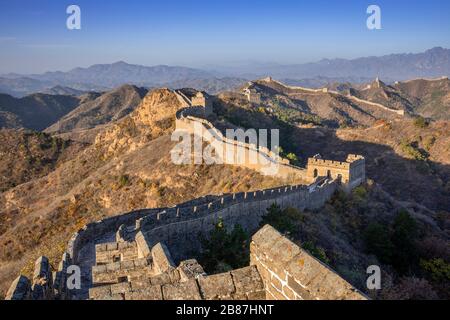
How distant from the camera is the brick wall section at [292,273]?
457cm

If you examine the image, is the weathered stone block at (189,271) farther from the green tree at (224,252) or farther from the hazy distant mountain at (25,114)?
the hazy distant mountain at (25,114)

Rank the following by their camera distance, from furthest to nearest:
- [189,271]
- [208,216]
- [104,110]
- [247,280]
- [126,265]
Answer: [104,110] < [208,216] < [126,265] < [189,271] < [247,280]

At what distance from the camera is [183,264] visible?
7.34m

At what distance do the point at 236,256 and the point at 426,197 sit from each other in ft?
136

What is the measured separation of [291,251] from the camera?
17.3 feet

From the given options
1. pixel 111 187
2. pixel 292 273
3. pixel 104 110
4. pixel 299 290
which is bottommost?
pixel 111 187

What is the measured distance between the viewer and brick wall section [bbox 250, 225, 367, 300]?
180 inches

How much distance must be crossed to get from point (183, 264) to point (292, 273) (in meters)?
2.81

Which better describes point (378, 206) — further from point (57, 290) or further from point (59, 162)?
point (59, 162)

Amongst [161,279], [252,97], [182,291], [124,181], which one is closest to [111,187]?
[124,181]

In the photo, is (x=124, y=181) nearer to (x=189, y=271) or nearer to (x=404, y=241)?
(x=404, y=241)

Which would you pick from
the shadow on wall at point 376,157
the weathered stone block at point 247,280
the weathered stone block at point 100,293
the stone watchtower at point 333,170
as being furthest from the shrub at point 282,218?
the shadow on wall at point 376,157
